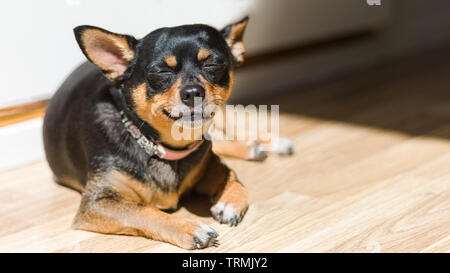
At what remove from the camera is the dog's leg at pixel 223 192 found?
62.6 inches

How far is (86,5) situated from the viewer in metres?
2.14

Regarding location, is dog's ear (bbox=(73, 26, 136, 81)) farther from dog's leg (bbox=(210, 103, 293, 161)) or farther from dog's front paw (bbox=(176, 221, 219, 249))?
dog's leg (bbox=(210, 103, 293, 161))

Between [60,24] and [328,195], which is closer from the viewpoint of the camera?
[328,195]

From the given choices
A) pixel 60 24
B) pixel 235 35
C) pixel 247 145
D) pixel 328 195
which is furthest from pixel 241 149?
pixel 60 24

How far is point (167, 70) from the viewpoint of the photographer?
1.47 meters

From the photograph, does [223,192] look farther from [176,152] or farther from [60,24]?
[60,24]

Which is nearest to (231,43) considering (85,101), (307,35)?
(85,101)

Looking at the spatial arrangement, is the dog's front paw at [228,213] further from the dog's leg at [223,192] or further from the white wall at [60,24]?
the white wall at [60,24]

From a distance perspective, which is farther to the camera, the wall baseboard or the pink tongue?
the wall baseboard

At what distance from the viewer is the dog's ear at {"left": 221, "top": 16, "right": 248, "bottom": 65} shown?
5.44ft

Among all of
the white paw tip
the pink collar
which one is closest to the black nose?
the pink collar

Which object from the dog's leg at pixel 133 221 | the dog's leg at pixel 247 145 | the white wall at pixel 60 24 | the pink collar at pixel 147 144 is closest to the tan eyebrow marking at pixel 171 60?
the pink collar at pixel 147 144

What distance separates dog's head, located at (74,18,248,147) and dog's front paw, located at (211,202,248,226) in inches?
8.7

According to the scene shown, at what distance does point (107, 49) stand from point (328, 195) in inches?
29.4
